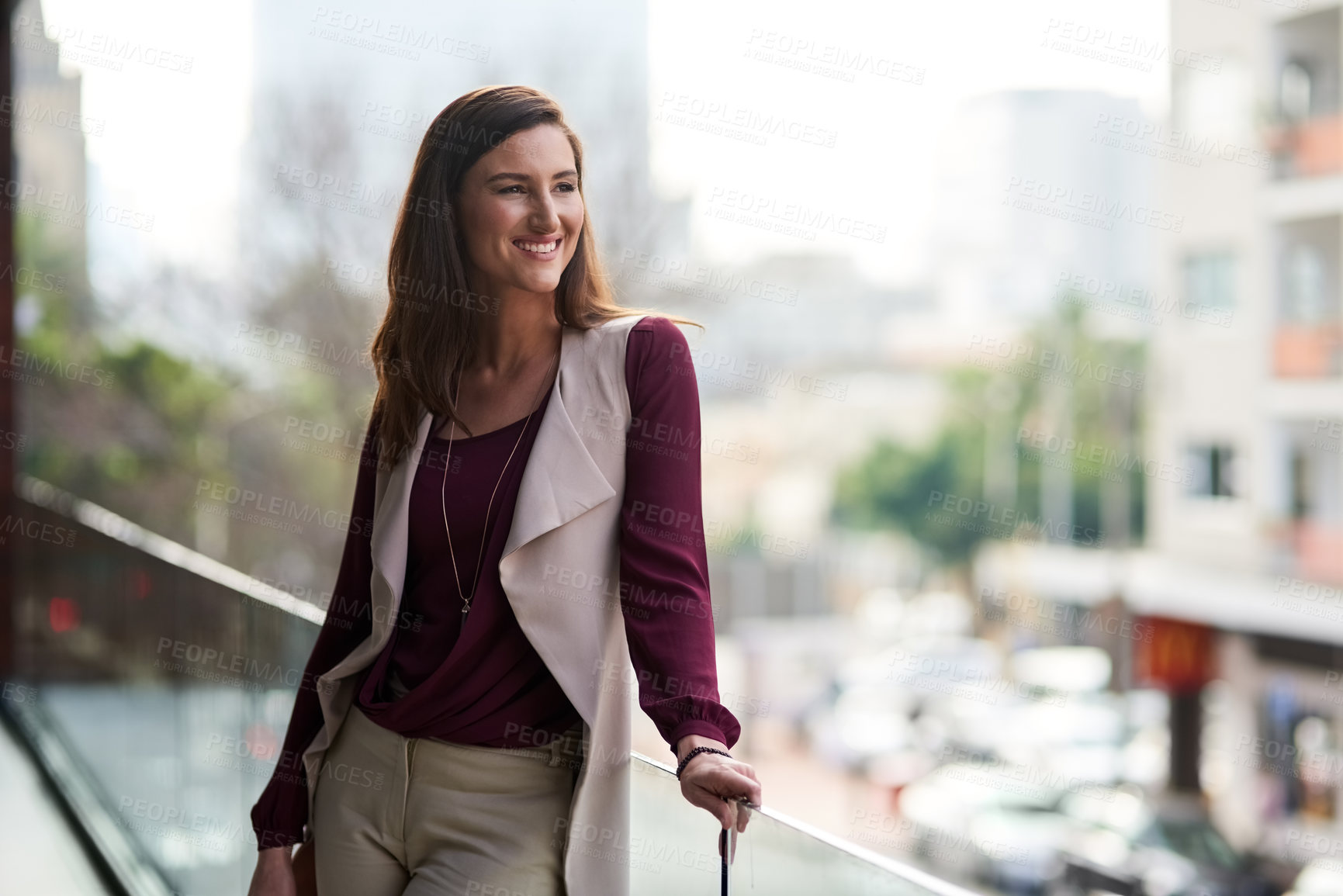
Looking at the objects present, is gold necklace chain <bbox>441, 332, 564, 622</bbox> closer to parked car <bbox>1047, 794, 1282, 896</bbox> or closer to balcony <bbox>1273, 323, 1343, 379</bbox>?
parked car <bbox>1047, 794, 1282, 896</bbox>

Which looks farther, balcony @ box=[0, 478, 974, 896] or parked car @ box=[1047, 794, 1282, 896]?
parked car @ box=[1047, 794, 1282, 896]

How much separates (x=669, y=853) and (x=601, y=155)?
476 inches

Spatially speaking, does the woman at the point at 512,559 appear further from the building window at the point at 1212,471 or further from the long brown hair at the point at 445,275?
the building window at the point at 1212,471

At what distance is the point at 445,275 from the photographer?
135 cm

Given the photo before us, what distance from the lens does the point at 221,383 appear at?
1366 cm

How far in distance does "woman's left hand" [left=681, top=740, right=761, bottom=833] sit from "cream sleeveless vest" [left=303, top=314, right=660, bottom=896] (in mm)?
155

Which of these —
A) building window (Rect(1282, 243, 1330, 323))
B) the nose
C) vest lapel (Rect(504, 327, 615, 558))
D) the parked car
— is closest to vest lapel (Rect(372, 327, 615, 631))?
vest lapel (Rect(504, 327, 615, 558))

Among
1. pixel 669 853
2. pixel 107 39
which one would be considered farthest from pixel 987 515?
pixel 669 853

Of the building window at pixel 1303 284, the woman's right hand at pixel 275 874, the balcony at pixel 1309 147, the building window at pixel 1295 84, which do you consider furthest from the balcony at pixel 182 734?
the building window at pixel 1295 84

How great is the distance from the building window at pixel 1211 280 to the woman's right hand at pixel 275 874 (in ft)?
43.2

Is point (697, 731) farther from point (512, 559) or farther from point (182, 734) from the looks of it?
point (182, 734)

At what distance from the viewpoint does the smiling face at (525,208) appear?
128cm

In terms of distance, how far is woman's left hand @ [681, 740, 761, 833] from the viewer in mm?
1040

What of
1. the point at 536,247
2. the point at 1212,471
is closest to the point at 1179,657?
the point at 1212,471
